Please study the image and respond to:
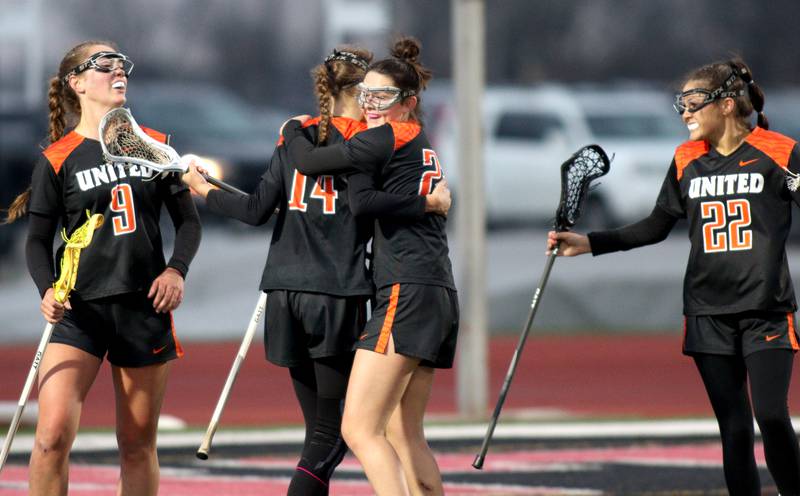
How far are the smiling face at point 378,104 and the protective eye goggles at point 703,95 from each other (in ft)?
4.13

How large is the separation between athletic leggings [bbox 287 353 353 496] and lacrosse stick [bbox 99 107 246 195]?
858 millimetres

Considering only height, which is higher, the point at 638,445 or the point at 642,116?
the point at 642,116

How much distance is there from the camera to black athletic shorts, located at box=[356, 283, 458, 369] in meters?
5.83

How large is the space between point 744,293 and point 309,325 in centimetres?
184

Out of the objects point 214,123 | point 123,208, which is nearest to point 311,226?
point 123,208

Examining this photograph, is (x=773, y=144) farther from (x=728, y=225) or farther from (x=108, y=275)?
(x=108, y=275)

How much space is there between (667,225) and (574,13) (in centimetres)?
1546

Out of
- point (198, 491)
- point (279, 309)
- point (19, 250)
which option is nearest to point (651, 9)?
point (19, 250)

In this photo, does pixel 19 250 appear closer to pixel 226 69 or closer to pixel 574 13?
pixel 226 69

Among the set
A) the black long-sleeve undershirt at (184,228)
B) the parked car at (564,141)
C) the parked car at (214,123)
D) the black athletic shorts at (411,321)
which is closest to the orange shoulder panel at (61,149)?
the black long-sleeve undershirt at (184,228)

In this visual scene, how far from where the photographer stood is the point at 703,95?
21.2 feet

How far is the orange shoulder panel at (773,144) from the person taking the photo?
20.6 feet

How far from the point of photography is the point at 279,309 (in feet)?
20.2

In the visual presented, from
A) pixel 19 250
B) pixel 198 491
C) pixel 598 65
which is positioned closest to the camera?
pixel 198 491
